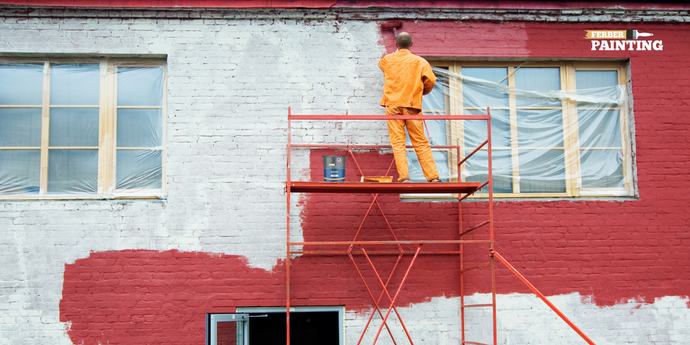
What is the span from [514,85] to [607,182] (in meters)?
1.57

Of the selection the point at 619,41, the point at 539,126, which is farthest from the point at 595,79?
the point at 539,126

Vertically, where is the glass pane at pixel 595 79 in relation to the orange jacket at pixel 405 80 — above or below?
above

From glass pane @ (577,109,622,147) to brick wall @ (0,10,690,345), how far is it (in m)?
0.23

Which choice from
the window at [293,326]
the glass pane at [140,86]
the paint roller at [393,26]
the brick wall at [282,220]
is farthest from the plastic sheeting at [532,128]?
A: the glass pane at [140,86]

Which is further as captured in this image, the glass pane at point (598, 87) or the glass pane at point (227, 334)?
the glass pane at point (598, 87)

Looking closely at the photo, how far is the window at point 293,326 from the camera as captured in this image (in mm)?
6156

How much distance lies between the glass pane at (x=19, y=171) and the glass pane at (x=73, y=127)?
0.29m

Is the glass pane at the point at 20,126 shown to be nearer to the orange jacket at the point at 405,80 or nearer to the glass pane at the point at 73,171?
the glass pane at the point at 73,171

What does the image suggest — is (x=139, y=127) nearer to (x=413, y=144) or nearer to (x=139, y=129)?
(x=139, y=129)

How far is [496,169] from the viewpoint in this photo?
6.64 metres

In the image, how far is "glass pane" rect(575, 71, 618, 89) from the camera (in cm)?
687

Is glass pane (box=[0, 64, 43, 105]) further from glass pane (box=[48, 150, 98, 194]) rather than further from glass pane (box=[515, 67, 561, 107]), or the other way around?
glass pane (box=[515, 67, 561, 107])

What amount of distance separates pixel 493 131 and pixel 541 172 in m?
0.73

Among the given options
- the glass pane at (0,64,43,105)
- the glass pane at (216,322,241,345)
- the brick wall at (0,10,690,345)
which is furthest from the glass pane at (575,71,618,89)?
the glass pane at (0,64,43,105)
